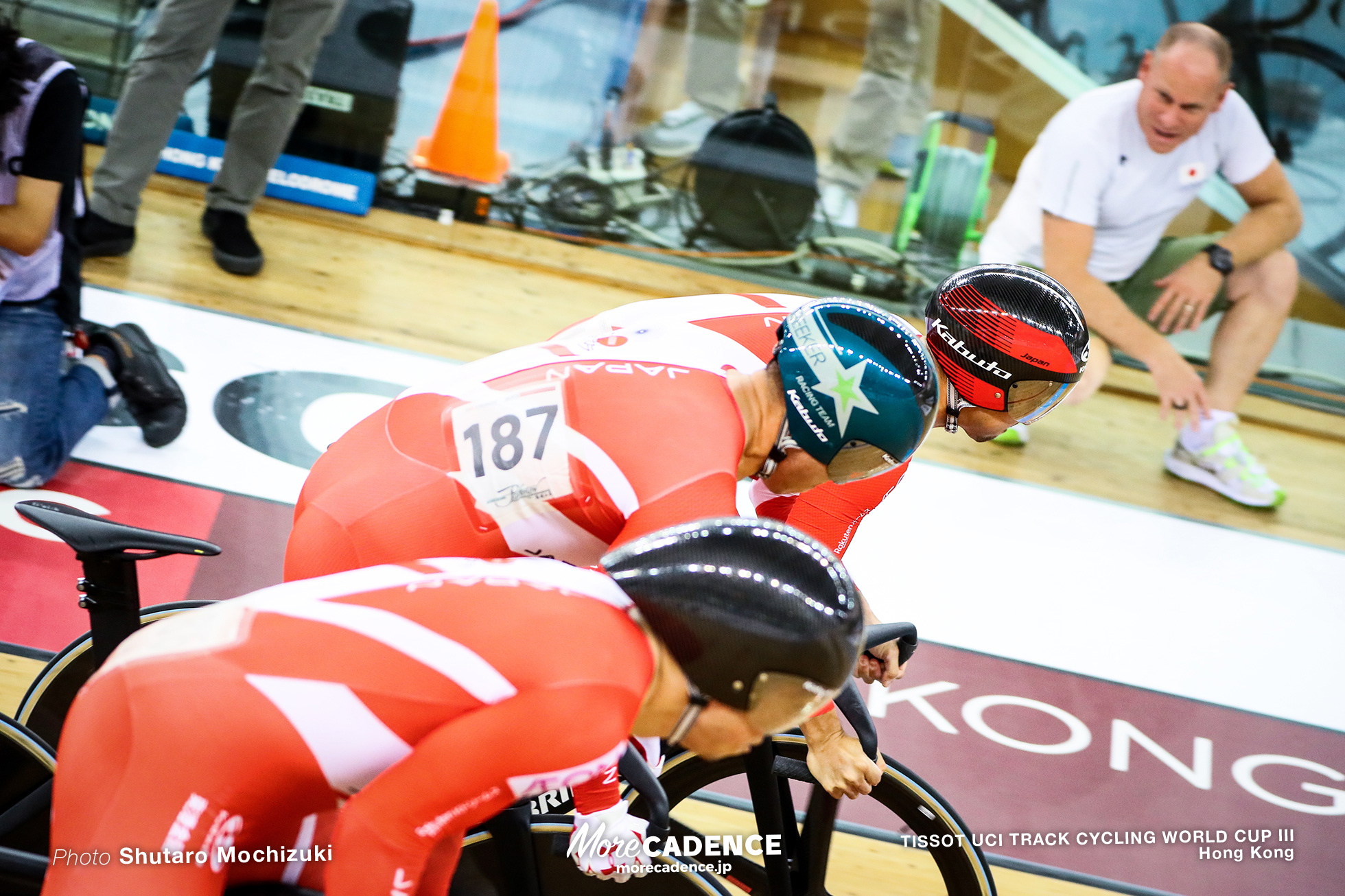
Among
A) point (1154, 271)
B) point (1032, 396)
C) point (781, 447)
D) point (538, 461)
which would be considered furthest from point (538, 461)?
point (1154, 271)

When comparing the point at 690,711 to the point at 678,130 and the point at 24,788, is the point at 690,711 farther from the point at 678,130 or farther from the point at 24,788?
the point at 678,130

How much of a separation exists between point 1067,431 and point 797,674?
17.7 ft

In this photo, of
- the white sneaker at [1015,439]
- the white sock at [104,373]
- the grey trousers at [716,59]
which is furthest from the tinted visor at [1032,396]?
the grey trousers at [716,59]

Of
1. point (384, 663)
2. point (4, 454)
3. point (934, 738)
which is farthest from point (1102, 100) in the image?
point (384, 663)

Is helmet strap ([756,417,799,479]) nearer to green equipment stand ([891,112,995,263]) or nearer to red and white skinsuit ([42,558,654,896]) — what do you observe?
red and white skinsuit ([42,558,654,896])

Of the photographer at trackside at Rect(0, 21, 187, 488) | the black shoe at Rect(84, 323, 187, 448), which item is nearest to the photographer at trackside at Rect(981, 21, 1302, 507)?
the black shoe at Rect(84, 323, 187, 448)

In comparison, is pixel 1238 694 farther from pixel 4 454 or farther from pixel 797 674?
pixel 4 454

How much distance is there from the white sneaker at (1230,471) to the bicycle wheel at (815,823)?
13.4ft

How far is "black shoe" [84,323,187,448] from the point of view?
12.8 feet

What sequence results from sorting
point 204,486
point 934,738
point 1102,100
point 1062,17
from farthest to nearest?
point 1062,17 → point 1102,100 → point 204,486 → point 934,738

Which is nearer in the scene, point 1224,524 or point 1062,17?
point 1224,524

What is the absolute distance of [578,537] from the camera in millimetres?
2102

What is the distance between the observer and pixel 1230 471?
5883 millimetres

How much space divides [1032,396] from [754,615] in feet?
4.91
